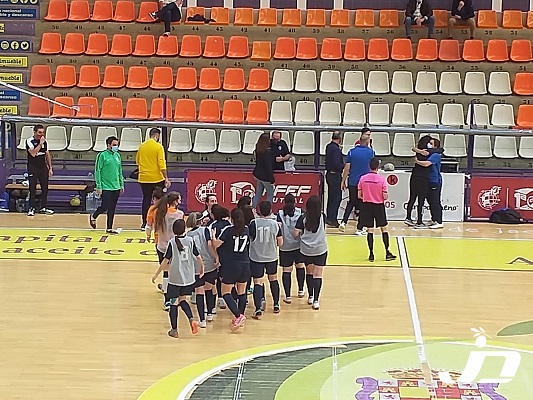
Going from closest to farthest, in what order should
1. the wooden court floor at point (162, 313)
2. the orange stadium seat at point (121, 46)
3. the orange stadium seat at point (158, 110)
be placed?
the wooden court floor at point (162, 313) < the orange stadium seat at point (158, 110) < the orange stadium seat at point (121, 46)

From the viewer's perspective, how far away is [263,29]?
2044cm

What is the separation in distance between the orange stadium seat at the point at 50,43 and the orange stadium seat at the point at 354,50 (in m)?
6.67

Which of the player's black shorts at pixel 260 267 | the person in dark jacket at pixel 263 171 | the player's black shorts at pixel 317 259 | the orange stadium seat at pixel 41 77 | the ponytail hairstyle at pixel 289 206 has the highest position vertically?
the orange stadium seat at pixel 41 77

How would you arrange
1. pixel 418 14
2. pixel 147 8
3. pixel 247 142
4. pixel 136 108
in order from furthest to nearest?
pixel 147 8 → pixel 418 14 → pixel 136 108 → pixel 247 142

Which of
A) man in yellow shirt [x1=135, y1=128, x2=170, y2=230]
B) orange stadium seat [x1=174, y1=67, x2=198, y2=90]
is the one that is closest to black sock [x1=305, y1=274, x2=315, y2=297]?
man in yellow shirt [x1=135, y1=128, x2=170, y2=230]

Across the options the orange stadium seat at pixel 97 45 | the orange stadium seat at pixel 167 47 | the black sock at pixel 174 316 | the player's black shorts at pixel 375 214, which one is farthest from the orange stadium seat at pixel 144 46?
the black sock at pixel 174 316

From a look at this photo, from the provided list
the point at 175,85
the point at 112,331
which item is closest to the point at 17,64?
the point at 175,85

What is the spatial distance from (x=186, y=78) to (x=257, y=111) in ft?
6.29

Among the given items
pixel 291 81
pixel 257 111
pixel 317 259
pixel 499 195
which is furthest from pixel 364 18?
pixel 317 259

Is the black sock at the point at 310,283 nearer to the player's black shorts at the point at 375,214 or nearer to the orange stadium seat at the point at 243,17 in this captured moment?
the player's black shorts at the point at 375,214

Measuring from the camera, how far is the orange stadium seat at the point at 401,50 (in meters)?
19.6

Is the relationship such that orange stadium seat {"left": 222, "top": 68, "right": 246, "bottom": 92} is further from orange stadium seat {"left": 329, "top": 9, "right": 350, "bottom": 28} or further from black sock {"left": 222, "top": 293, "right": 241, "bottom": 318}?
black sock {"left": 222, "top": 293, "right": 241, "bottom": 318}

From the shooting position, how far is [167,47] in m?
20.0

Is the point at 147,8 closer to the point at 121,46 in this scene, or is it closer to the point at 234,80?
the point at 121,46
